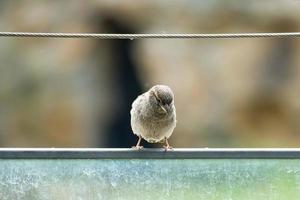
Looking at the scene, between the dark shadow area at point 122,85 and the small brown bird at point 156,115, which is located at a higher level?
the small brown bird at point 156,115

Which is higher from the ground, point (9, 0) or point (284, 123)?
point (9, 0)

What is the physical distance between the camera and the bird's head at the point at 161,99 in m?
4.88

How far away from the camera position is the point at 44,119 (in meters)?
11.4

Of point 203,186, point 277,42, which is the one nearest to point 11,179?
point 203,186

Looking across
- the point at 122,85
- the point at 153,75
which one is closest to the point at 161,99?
the point at 153,75

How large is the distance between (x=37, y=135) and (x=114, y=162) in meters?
7.67

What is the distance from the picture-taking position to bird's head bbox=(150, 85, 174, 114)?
488 cm

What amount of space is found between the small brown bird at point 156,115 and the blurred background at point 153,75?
5.94m

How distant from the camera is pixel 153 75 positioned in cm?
1123

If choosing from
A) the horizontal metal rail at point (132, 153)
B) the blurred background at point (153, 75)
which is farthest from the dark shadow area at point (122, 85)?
the horizontal metal rail at point (132, 153)

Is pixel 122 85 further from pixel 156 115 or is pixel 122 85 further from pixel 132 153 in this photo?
pixel 132 153

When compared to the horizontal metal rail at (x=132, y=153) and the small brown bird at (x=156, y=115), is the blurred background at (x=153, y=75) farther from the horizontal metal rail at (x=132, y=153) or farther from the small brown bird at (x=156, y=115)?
the horizontal metal rail at (x=132, y=153)

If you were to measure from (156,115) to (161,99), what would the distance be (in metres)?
0.10

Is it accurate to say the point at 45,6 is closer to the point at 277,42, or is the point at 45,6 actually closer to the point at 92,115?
the point at 92,115
